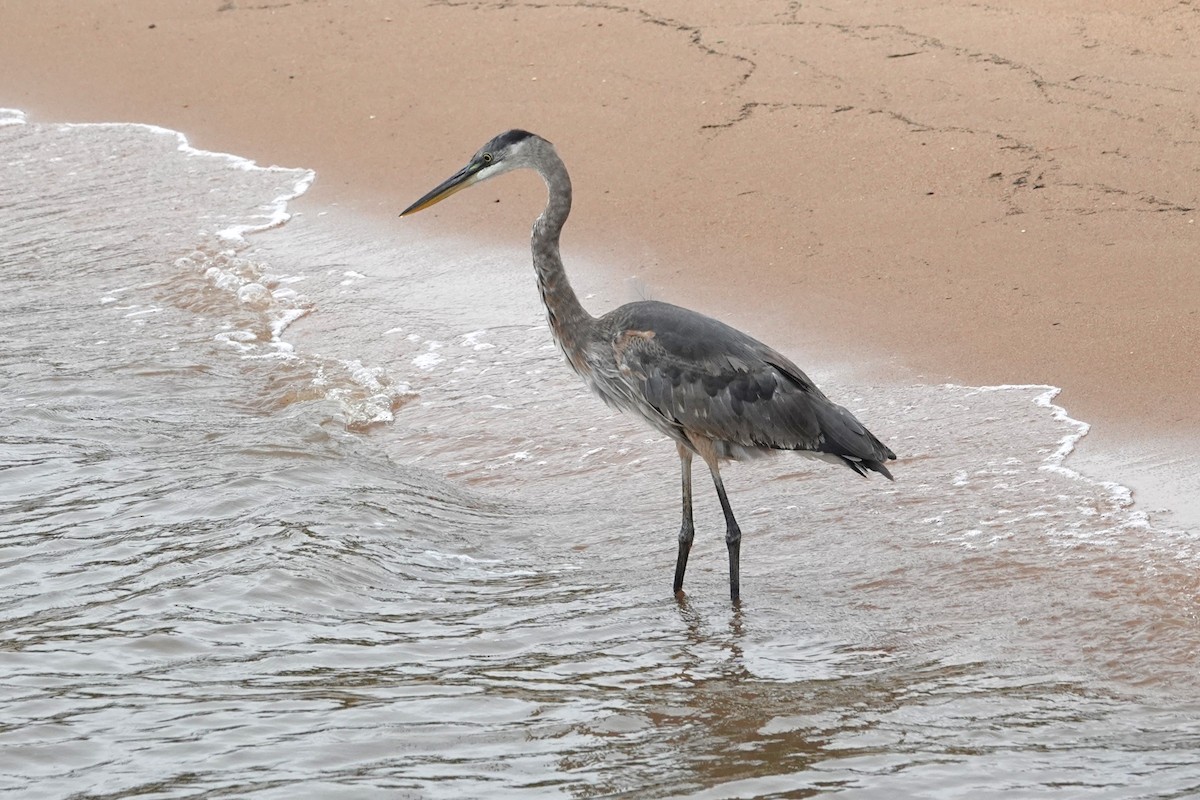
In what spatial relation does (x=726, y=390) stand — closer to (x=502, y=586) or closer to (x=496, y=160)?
(x=502, y=586)

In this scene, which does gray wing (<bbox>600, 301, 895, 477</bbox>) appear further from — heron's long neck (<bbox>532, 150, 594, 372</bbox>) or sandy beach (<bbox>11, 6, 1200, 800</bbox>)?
sandy beach (<bbox>11, 6, 1200, 800</bbox>)

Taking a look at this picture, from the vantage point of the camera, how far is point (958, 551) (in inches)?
225

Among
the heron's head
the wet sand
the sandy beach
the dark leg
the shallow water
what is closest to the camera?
the shallow water

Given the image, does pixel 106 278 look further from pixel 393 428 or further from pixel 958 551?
pixel 958 551

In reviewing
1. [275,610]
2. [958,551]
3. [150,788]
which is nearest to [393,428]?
[275,610]

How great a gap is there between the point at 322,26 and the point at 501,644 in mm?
9193

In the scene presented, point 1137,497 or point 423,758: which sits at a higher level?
point 1137,497

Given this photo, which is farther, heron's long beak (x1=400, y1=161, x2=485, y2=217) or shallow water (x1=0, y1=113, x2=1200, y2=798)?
heron's long beak (x1=400, y1=161, x2=485, y2=217)

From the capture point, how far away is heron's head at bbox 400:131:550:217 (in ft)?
21.3

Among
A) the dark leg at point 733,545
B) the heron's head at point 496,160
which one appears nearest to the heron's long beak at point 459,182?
the heron's head at point 496,160

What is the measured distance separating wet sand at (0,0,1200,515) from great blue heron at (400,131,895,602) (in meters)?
1.38

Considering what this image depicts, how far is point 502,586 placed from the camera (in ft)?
18.7

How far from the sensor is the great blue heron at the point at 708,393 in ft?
19.0

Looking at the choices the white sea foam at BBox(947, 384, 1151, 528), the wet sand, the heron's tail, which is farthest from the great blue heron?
the wet sand
